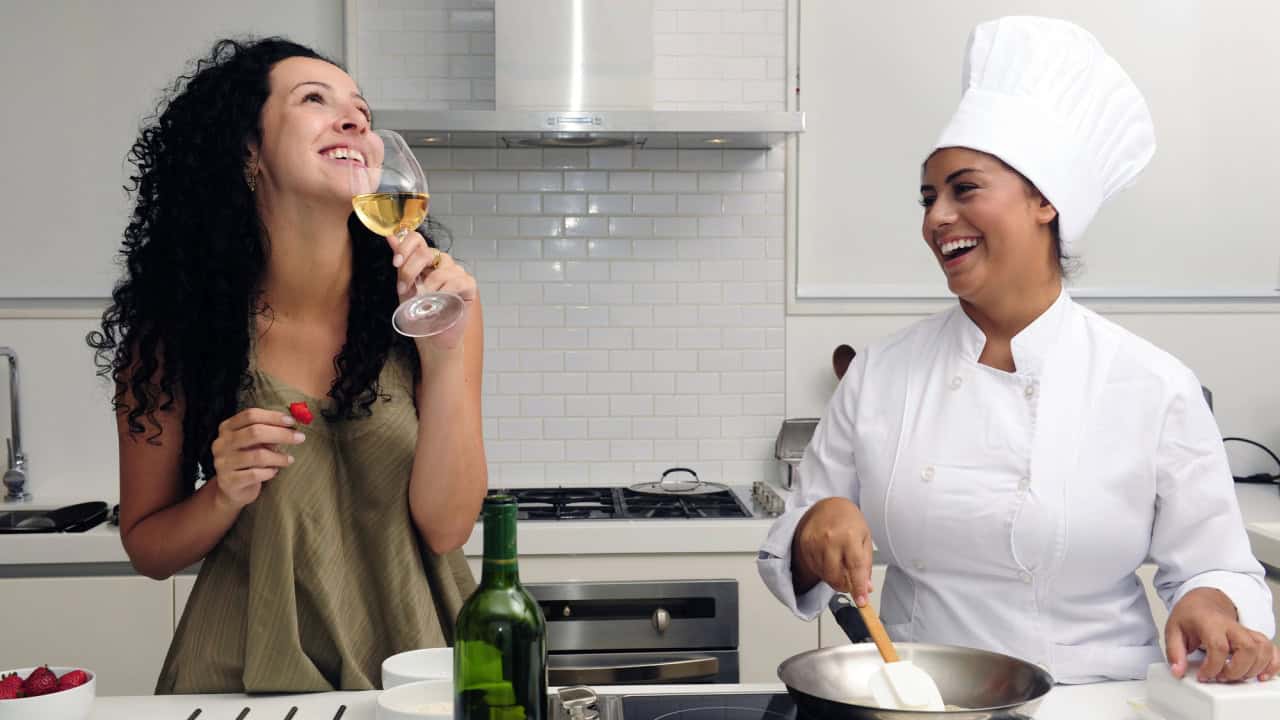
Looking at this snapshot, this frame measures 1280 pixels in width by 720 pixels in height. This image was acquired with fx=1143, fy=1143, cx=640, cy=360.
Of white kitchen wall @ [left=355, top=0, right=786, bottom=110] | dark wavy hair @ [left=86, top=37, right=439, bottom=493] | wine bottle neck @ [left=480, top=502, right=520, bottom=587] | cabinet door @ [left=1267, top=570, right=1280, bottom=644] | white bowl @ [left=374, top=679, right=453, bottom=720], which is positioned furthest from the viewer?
white kitchen wall @ [left=355, top=0, right=786, bottom=110]

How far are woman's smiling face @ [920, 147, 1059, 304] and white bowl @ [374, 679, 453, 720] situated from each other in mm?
973

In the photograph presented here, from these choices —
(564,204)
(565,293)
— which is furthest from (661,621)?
(564,204)

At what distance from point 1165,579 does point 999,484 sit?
0.89 ft

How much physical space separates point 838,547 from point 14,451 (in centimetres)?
277

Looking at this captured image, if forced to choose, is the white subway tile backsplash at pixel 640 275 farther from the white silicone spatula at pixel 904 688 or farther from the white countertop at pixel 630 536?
the white silicone spatula at pixel 904 688

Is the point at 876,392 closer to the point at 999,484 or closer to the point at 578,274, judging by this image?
the point at 999,484

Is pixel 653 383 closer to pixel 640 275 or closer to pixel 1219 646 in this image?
pixel 640 275

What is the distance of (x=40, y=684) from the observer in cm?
131

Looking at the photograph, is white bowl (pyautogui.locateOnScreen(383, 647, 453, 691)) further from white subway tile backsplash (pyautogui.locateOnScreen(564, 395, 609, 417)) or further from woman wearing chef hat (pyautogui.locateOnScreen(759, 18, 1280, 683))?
white subway tile backsplash (pyautogui.locateOnScreen(564, 395, 609, 417))

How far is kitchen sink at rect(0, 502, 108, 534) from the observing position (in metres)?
2.86

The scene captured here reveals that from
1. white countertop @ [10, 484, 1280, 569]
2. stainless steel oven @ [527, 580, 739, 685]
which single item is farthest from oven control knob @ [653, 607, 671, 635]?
white countertop @ [10, 484, 1280, 569]

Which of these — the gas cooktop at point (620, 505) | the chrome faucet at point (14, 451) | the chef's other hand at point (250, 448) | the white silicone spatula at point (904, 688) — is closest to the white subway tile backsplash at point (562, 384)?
the gas cooktop at point (620, 505)

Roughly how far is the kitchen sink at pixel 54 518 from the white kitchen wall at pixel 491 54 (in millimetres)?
1408

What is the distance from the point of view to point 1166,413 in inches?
65.4
